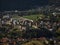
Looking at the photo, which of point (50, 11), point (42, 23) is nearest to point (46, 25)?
point (42, 23)

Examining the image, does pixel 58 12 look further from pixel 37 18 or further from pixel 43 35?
pixel 43 35

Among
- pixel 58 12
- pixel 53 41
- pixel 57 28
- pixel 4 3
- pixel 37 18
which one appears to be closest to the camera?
pixel 53 41

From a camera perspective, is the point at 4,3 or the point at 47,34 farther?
the point at 4,3

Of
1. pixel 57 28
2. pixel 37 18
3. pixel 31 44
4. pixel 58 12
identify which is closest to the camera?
pixel 31 44

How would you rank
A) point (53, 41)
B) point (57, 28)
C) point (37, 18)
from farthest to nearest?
point (37, 18) → point (57, 28) → point (53, 41)

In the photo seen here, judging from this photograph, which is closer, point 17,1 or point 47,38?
point 47,38

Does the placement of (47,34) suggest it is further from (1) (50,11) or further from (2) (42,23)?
(1) (50,11)

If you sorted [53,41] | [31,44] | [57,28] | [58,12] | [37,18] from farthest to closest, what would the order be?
[58,12]
[37,18]
[57,28]
[53,41]
[31,44]

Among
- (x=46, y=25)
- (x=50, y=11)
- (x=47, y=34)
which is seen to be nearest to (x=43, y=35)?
(x=47, y=34)
